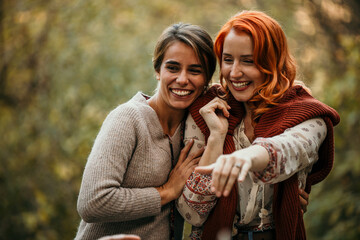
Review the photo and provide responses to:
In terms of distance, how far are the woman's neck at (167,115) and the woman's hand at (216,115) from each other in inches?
7.6

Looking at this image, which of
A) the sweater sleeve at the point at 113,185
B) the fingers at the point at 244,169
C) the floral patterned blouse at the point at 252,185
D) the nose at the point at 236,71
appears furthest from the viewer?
the nose at the point at 236,71

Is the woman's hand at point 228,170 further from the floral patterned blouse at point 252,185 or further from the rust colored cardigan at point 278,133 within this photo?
the rust colored cardigan at point 278,133

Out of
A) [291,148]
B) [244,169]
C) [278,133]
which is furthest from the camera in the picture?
[278,133]

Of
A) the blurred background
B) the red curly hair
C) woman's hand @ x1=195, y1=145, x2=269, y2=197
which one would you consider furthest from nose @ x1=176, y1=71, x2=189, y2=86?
the blurred background

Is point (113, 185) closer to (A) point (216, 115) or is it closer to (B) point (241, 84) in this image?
(A) point (216, 115)

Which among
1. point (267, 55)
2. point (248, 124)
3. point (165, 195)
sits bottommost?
point (165, 195)

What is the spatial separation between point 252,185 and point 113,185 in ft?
2.18

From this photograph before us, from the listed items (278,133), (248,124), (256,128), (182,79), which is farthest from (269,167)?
(182,79)

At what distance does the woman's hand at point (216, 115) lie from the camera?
5.94 ft

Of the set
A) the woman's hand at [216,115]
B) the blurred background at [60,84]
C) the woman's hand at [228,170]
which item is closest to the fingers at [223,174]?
the woman's hand at [228,170]

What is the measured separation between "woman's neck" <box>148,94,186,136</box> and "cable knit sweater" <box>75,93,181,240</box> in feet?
0.20

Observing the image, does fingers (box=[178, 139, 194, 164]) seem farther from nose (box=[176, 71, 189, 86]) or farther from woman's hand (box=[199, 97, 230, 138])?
nose (box=[176, 71, 189, 86])

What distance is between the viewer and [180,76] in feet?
6.14

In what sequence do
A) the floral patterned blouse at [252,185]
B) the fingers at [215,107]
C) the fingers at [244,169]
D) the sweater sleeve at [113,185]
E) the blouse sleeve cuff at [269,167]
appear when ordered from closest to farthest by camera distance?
the fingers at [244,169] < the blouse sleeve cuff at [269,167] < the floral patterned blouse at [252,185] < the sweater sleeve at [113,185] < the fingers at [215,107]
